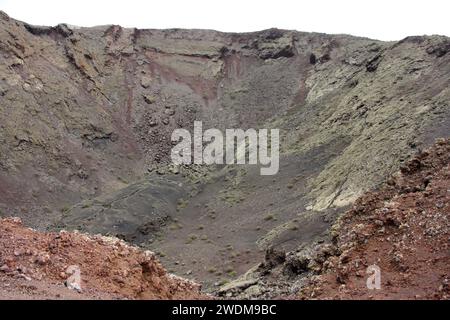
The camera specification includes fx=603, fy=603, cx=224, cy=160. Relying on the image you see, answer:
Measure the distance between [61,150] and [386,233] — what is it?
32788 mm

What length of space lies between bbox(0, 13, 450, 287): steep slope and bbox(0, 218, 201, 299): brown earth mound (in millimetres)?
11133

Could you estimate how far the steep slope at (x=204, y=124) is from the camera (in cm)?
2864

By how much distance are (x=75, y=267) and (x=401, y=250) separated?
6420mm

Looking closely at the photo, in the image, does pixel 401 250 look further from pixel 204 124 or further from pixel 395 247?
pixel 204 124

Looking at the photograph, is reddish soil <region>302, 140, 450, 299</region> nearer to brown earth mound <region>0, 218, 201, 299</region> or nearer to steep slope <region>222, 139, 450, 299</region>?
steep slope <region>222, 139, 450, 299</region>

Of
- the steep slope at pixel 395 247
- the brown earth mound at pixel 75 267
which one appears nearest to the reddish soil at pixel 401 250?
the steep slope at pixel 395 247

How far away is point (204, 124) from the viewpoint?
5034 cm

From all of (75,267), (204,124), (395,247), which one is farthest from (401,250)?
(204,124)

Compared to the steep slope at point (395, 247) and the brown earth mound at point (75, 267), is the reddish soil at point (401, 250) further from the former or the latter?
the brown earth mound at point (75, 267)

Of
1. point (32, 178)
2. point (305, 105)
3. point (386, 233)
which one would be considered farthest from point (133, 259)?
point (305, 105)

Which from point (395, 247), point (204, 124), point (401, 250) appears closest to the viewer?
point (401, 250)

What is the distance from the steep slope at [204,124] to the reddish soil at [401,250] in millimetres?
8428

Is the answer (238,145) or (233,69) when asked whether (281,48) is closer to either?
(233,69)

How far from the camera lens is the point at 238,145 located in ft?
147
